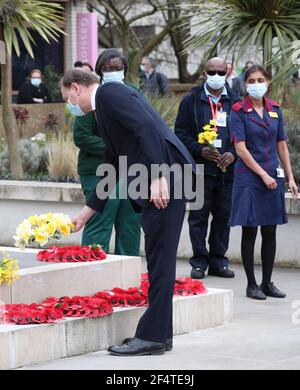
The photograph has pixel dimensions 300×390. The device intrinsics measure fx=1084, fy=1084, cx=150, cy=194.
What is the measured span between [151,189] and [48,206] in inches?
225

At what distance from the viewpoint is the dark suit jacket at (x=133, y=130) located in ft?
22.0

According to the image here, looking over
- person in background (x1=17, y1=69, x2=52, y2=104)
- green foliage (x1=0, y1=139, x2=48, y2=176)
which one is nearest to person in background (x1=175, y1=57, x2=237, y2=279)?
green foliage (x1=0, y1=139, x2=48, y2=176)

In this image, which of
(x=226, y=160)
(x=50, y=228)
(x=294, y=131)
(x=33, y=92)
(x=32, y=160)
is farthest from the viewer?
(x=33, y=92)

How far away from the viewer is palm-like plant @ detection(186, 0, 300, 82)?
11867mm

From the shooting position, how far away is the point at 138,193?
22.6ft

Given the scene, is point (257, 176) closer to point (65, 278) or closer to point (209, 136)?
point (209, 136)

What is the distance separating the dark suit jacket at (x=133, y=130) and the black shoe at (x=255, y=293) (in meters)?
2.54

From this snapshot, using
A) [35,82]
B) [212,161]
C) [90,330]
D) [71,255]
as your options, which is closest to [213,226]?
[212,161]

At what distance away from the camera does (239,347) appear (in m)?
7.26

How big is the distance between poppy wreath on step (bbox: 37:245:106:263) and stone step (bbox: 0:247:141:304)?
0.07m

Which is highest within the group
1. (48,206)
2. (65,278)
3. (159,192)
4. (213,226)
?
(159,192)

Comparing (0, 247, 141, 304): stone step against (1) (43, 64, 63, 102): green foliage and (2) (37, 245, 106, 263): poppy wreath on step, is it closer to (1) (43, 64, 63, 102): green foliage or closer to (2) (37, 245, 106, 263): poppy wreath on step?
(2) (37, 245, 106, 263): poppy wreath on step

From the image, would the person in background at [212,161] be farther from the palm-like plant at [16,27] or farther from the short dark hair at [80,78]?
the palm-like plant at [16,27]
